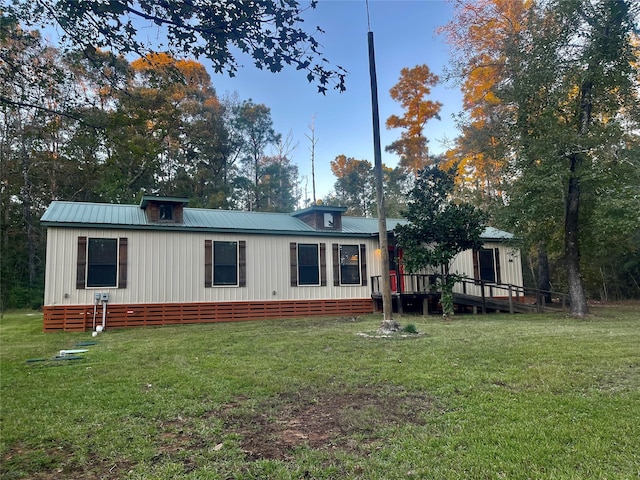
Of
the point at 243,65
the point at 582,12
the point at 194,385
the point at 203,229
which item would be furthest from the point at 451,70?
the point at 194,385

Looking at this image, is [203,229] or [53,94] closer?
[53,94]

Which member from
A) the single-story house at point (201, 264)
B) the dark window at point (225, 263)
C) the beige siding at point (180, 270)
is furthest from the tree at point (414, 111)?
the dark window at point (225, 263)

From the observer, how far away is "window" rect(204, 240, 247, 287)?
39.0 ft

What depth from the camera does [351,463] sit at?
2479 millimetres

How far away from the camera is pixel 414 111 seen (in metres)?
22.9

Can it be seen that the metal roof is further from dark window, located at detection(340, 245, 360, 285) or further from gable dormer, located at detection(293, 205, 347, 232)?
dark window, located at detection(340, 245, 360, 285)

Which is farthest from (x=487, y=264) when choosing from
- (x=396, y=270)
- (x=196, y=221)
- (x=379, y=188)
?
(x=196, y=221)

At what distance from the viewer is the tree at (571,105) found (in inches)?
385

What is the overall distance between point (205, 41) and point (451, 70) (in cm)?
1287

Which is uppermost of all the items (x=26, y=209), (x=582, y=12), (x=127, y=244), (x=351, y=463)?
(x=582, y=12)

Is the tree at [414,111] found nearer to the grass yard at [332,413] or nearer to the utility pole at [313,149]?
the utility pole at [313,149]

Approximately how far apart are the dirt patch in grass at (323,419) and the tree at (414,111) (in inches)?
797

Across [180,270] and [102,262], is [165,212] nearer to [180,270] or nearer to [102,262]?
[180,270]

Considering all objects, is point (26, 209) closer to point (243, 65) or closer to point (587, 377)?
point (243, 65)
